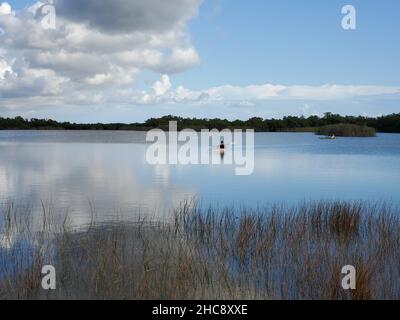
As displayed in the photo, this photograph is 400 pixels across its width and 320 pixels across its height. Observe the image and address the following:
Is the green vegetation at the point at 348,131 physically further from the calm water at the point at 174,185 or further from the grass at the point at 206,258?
the grass at the point at 206,258

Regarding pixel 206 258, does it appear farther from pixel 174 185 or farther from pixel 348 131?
pixel 348 131

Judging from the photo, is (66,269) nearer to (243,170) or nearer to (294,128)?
(243,170)

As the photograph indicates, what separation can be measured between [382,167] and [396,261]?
24908 millimetres

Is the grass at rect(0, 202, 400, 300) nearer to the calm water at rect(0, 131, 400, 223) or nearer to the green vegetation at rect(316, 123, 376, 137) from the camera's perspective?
the calm water at rect(0, 131, 400, 223)

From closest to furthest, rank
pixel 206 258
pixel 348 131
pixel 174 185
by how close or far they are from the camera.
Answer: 1. pixel 206 258
2. pixel 174 185
3. pixel 348 131

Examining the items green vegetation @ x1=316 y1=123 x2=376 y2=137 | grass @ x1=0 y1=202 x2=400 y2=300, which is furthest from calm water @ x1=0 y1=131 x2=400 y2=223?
green vegetation @ x1=316 y1=123 x2=376 y2=137

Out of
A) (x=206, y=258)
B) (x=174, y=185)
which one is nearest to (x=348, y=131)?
(x=174, y=185)

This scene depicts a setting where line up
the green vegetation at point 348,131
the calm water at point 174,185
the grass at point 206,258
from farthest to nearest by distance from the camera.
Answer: the green vegetation at point 348,131, the calm water at point 174,185, the grass at point 206,258

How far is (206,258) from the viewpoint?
838 cm

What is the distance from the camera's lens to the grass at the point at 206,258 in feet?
22.0

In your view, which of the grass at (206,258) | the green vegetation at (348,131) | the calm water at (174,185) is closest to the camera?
the grass at (206,258)

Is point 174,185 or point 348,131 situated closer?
point 174,185

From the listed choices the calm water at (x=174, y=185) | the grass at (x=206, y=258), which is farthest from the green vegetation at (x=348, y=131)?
the grass at (x=206, y=258)
